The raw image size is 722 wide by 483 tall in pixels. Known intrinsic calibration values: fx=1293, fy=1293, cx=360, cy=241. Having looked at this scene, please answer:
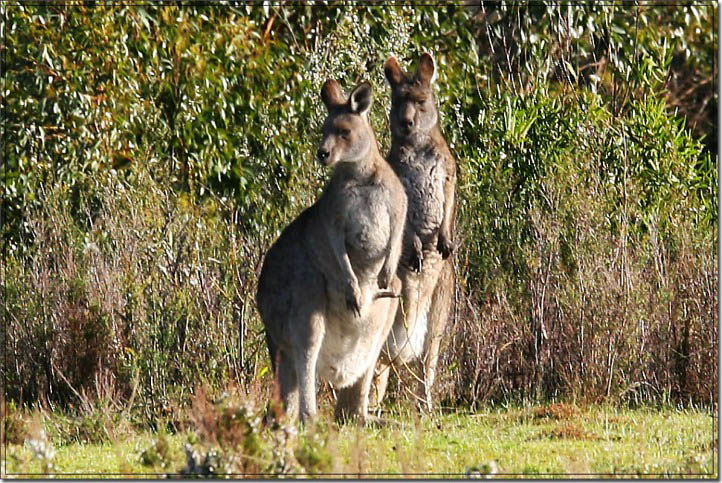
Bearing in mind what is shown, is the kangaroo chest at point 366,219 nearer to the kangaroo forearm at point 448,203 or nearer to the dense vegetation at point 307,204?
the kangaroo forearm at point 448,203

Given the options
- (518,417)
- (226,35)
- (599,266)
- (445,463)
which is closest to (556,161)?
(599,266)

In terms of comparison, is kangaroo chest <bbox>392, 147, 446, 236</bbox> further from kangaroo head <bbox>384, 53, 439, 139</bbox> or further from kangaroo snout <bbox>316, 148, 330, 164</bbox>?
kangaroo snout <bbox>316, 148, 330, 164</bbox>

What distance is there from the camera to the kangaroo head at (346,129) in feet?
23.5

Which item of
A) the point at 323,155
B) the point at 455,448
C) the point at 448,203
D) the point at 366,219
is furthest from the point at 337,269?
the point at 448,203

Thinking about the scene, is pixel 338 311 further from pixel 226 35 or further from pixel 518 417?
pixel 226 35

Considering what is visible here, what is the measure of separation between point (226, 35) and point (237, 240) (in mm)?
3895

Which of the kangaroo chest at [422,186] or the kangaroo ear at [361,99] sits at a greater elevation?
the kangaroo ear at [361,99]

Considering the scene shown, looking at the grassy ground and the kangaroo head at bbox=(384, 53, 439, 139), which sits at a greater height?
the kangaroo head at bbox=(384, 53, 439, 139)

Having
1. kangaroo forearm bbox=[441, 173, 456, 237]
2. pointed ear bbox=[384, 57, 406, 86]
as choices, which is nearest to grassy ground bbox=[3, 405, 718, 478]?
kangaroo forearm bbox=[441, 173, 456, 237]

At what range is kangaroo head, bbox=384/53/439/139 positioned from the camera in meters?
8.59

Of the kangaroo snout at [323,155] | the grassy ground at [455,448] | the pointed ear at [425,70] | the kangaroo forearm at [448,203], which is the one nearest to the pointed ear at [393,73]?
the pointed ear at [425,70]

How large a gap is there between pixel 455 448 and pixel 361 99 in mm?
2036

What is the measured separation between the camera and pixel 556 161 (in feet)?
31.2

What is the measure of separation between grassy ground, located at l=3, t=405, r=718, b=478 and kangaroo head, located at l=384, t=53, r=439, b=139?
1.91 metres
